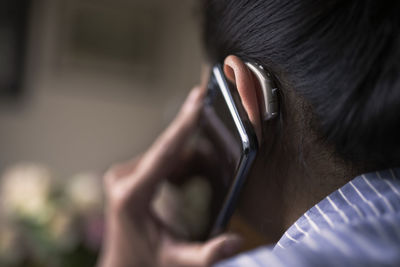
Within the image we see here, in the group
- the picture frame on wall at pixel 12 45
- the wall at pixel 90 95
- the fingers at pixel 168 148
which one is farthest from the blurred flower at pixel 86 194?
the picture frame on wall at pixel 12 45

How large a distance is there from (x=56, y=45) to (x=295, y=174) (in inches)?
100

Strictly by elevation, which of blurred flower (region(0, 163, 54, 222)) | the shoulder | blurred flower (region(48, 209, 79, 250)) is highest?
blurred flower (region(0, 163, 54, 222))

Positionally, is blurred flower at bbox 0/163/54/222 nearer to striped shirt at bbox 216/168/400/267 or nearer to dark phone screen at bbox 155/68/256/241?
dark phone screen at bbox 155/68/256/241

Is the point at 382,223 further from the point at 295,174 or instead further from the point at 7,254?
the point at 7,254

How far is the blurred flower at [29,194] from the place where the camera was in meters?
0.91

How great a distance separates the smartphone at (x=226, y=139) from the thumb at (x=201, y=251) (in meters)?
0.02

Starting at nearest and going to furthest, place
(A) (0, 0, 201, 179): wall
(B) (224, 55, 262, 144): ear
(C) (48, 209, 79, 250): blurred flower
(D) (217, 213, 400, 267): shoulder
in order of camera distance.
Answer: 1. (D) (217, 213, 400, 267): shoulder
2. (B) (224, 55, 262, 144): ear
3. (C) (48, 209, 79, 250): blurred flower
4. (A) (0, 0, 201, 179): wall

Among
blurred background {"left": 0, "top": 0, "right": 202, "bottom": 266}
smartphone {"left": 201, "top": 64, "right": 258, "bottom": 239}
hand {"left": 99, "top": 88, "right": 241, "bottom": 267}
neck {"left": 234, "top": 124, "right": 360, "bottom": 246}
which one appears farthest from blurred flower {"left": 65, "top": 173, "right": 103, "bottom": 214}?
blurred background {"left": 0, "top": 0, "right": 202, "bottom": 266}

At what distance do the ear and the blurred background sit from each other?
191 cm

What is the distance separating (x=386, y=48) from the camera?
1.06 feet

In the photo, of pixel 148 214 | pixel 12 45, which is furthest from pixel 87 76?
pixel 148 214

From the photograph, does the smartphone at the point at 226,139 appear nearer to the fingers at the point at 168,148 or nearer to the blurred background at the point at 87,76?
the fingers at the point at 168,148

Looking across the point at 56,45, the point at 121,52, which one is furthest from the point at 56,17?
the point at 121,52

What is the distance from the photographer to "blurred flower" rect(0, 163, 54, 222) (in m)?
0.91
